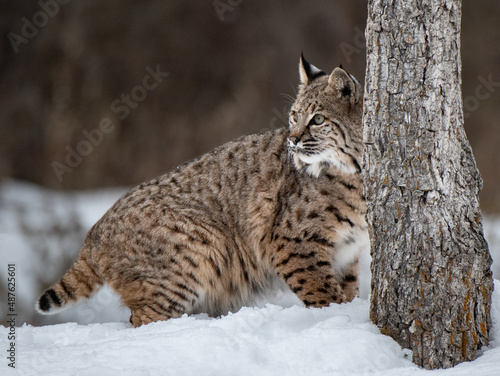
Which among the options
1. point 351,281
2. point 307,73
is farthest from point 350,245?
point 307,73

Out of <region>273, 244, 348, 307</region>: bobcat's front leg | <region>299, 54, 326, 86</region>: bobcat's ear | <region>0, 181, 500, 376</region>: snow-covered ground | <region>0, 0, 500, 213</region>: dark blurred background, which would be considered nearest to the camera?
<region>0, 181, 500, 376</region>: snow-covered ground

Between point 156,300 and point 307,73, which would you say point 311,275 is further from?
point 307,73

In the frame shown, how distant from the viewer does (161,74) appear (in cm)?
1143

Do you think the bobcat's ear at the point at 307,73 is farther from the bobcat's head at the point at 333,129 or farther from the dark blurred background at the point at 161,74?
the dark blurred background at the point at 161,74

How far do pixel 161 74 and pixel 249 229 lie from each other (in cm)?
742

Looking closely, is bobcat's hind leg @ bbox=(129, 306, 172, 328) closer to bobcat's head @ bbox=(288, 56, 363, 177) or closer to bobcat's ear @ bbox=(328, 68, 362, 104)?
bobcat's head @ bbox=(288, 56, 363, 177)

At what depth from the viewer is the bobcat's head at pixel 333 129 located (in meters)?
4.32

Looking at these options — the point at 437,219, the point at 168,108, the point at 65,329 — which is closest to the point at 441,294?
the point at 437,219

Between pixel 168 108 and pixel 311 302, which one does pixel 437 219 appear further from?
pixel 168 108

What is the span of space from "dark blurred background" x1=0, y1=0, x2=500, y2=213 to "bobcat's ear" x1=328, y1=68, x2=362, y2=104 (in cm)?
588

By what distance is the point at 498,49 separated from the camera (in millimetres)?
10656

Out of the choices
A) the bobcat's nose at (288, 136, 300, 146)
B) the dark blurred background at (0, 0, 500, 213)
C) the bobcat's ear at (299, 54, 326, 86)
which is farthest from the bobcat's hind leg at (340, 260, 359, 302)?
the dark blurred background at (0, 0, 500, 213)

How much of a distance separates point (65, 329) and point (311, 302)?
1.57 metres

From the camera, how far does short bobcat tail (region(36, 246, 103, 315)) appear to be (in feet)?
14.3
